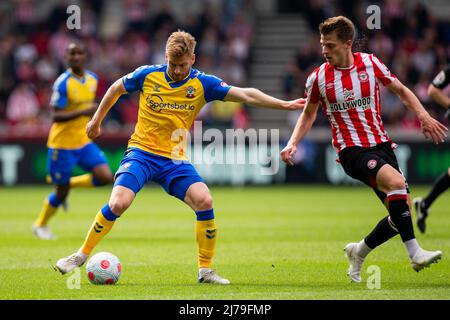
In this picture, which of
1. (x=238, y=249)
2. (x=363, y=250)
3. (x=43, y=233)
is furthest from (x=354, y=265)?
(x=43, y=233)

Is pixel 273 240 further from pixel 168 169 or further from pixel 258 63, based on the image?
pixel 258 63

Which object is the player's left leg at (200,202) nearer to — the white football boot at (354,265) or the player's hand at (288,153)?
the player's hand at (288,153)

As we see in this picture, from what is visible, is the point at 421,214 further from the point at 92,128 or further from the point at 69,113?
the point at 92,128

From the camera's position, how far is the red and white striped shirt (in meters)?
8.11

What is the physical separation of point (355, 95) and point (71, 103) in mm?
6001

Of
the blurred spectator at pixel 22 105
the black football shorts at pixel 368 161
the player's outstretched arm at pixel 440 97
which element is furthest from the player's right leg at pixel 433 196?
the blurred spectator at pixel 22 105

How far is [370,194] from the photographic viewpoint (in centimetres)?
1992

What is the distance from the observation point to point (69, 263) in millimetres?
7969

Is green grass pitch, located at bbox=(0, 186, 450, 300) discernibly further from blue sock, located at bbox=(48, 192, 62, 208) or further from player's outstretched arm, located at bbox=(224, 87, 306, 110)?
player's outstretched arm, located at bbox=(224, 87, 306, 110)

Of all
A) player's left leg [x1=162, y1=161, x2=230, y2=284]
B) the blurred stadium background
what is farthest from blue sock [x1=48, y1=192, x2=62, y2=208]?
the blurred stadium background

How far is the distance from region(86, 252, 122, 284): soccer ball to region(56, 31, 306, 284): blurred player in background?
0.58 metres

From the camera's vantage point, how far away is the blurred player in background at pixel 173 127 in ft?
26.9

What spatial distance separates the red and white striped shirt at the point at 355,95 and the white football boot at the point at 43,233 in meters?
5.47
